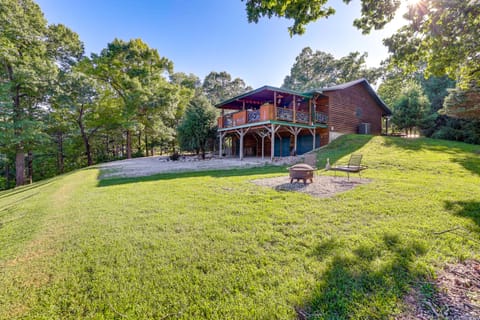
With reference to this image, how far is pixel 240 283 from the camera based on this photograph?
221cm

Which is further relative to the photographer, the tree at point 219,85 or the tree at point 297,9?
A: the tree at point 219,85

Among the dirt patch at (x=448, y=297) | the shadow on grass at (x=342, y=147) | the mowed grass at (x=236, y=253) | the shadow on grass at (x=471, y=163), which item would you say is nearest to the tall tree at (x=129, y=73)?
the mowed grass at (x=236, y=253)

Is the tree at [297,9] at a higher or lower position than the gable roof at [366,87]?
lower

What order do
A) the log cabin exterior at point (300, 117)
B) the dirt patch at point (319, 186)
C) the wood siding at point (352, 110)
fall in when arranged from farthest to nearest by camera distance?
1. the wood siding at point (352, 110)
2. the log cabin exterior at point (300, 117)
3. the dirt patch at point (319, 186)

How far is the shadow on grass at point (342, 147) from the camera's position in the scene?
11648mm

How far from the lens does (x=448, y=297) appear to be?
1972mm

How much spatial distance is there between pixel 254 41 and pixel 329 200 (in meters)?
14.3

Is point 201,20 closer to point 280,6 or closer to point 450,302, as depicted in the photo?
point 280,6

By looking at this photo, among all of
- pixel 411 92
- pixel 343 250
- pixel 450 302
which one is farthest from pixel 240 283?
pixel 411 92

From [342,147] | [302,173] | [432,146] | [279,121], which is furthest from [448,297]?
[432,146]

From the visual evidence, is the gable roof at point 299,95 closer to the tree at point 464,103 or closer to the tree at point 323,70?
the tree at point 464,103

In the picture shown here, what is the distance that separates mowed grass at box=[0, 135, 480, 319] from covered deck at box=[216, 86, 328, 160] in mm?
8418

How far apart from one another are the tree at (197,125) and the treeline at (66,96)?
12 centimetres

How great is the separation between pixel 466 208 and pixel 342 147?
9913 mm
